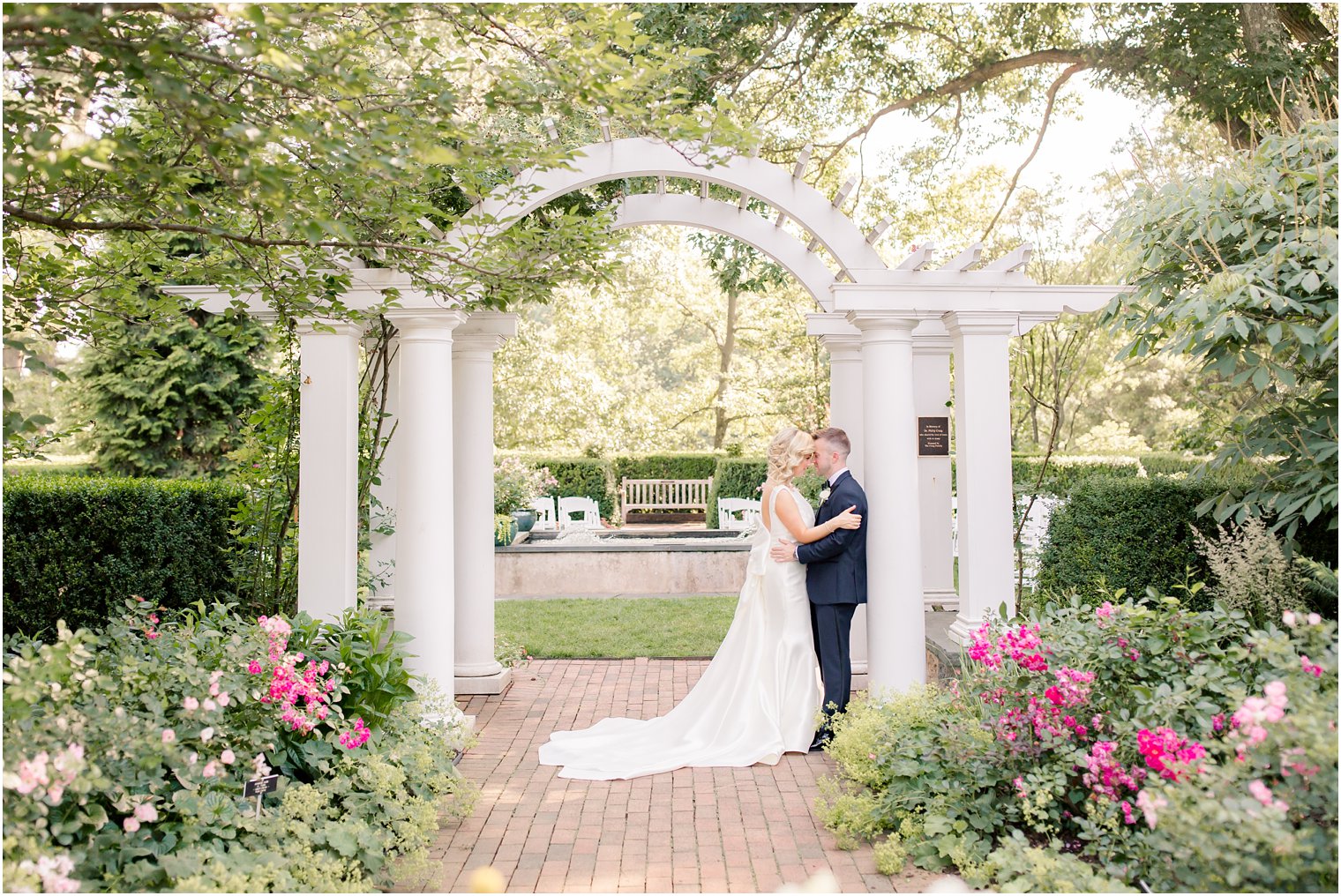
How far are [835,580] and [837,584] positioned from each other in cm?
2

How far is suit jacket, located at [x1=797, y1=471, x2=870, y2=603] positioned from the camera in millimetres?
5977

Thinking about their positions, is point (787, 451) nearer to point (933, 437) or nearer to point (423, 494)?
point (423, 494)

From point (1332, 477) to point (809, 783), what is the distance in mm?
2894

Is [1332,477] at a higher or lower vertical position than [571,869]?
higher

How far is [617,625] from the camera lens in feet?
33.6

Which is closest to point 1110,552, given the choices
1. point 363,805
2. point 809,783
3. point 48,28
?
point 809,783

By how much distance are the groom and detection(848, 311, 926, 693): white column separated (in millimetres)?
83

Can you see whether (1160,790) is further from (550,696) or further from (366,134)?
(550,696)

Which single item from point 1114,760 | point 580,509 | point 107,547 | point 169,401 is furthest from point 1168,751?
point 580,509

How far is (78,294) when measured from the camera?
16.0ft

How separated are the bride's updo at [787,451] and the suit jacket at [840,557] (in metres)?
0.29

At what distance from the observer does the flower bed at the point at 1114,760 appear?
113 inches

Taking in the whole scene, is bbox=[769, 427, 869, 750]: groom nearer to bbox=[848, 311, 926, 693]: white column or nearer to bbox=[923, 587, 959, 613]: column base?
bbox=[848, 311, 926, 693]: white column

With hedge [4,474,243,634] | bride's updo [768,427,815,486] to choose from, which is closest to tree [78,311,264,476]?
hedge [4,474,243,634]
